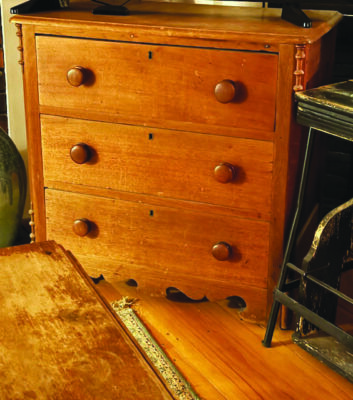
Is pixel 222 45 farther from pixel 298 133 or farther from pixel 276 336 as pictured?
pixel 276 336

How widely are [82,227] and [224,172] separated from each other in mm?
525

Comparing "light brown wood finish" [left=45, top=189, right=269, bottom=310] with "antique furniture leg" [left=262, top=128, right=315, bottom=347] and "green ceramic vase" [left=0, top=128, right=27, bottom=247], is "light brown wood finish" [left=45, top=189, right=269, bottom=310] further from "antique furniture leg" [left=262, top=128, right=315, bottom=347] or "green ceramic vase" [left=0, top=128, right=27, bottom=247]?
"green ceramic vase" [left=0, top=128, right=27, bottom=247]

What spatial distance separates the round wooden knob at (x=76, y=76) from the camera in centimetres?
193

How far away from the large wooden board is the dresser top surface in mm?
864

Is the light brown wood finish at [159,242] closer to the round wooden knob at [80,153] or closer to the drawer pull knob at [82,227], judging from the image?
the drawer pull knob at [82,227]

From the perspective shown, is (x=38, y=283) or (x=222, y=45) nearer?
(x=38, y=283)

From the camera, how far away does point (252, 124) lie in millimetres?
1837

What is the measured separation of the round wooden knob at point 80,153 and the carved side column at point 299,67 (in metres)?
0.67

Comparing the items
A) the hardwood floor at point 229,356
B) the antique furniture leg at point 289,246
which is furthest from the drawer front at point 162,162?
the hardwood floor at point 229,356

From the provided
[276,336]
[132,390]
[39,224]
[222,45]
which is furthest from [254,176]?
[132,390]

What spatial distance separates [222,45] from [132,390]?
3.79 ft

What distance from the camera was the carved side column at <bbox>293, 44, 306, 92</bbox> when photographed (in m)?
1.72

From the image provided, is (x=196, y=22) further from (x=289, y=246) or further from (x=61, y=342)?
(x=61, y=342)

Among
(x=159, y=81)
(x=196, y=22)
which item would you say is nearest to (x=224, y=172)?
(x=159, y=81)
